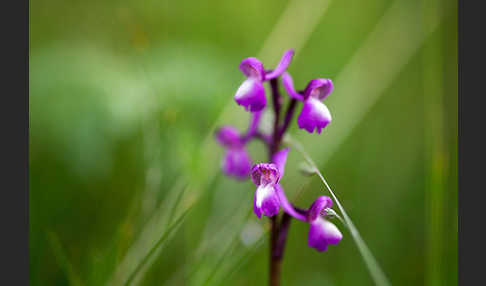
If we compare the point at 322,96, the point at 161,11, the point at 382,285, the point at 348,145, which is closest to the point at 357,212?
the point at 348,145

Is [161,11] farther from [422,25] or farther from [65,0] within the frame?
[422,25]

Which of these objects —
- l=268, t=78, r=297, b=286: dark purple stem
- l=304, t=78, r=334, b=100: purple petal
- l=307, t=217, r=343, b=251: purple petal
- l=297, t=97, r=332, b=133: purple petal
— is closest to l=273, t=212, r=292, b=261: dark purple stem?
l=268, t=78, r=297, b=286: dark purple stem

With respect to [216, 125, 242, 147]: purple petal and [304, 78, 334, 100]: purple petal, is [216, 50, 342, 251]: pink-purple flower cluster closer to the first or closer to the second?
[304, 78, 334, 100]: purple petal

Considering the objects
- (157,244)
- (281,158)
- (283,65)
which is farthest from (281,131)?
(157,244)

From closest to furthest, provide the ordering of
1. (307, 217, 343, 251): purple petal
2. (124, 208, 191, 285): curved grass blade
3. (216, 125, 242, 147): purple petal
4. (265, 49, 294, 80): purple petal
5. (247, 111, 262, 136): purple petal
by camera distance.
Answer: (124, 208, 191, 285): curved grass blade, (307, 217, 343, 251): purple petal, (265, 49, 294, 80): purple petal, (247, 111, 262, 136): purple petal, (216, 125, 242, 147): purple petal

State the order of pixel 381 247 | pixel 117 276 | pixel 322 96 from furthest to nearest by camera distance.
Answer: pixel 381 247, pixel 117 276, pixel 322 96

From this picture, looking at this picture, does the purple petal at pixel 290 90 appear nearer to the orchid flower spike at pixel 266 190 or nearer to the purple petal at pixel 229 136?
the orchid flower spike at pixel 266 190

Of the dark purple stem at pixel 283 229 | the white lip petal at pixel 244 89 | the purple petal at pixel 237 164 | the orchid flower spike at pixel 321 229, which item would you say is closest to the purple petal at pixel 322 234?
the orchid flower spike at pixel 321 229
